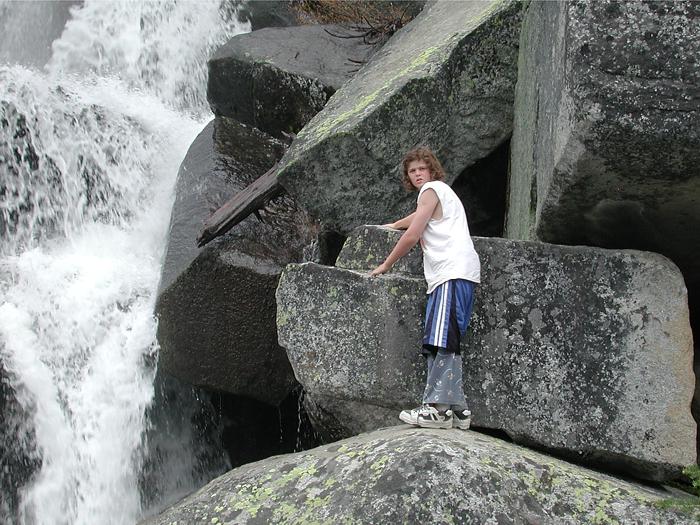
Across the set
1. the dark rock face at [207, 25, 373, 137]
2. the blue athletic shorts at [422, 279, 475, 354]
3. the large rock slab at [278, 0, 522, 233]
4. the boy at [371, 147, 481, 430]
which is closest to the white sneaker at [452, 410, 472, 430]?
the boy at [371, 147, 481, 430]

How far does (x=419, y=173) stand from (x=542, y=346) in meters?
1.20

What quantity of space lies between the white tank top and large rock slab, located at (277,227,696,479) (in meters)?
0.18

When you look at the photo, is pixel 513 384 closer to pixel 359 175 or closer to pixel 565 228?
pixel 565 228

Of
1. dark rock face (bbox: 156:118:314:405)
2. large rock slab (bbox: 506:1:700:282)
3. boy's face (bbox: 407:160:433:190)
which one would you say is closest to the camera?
large rock slab (bbox: 506:1:700:282)

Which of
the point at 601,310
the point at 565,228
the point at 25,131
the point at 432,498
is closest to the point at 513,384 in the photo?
the point at 601,310

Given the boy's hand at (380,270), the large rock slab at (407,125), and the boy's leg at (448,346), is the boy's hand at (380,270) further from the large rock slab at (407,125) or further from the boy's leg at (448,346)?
the large rock slab at (407,125)

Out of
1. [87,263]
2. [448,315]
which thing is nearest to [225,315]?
[87,263]

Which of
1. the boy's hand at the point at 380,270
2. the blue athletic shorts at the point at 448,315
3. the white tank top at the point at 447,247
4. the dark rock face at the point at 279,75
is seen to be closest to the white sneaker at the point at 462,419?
the blue athletic shorts at the point at 448,315

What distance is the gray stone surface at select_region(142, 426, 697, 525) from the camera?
349cm

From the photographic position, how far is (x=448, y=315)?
14.6ft

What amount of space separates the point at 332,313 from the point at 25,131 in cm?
526

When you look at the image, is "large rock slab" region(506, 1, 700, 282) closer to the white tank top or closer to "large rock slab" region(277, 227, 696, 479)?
"large rock slab" region(277, 227, 696, 479)

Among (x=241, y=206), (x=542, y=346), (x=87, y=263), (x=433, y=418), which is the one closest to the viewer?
(x=433, y=418)

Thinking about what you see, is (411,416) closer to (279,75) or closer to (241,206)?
(241,206)
